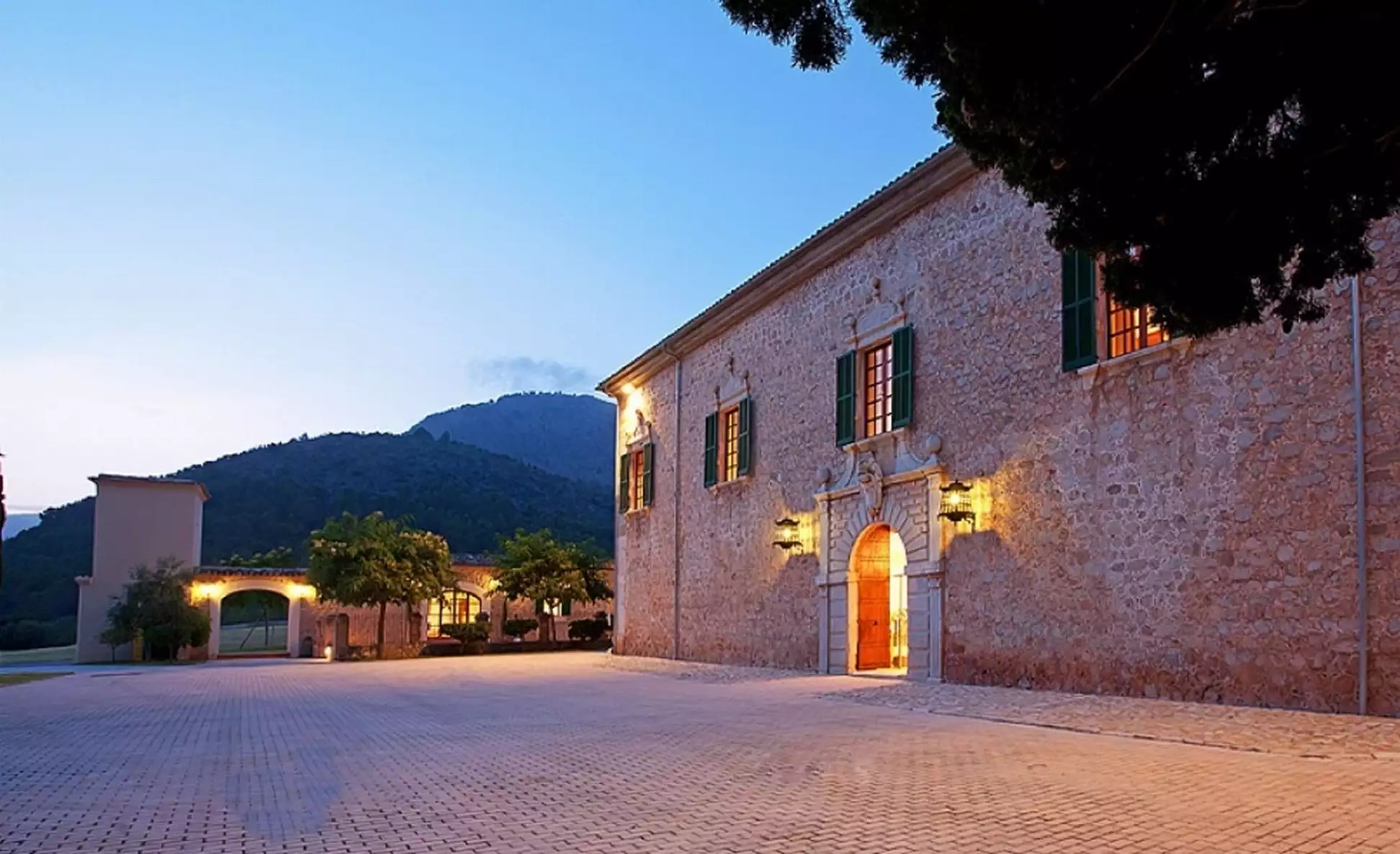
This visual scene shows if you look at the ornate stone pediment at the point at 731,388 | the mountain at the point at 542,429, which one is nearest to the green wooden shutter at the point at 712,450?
the ornate stone pediment at the point at 731,388

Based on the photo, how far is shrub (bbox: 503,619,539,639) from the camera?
95.6 feet

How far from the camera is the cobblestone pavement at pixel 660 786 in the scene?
4.25m

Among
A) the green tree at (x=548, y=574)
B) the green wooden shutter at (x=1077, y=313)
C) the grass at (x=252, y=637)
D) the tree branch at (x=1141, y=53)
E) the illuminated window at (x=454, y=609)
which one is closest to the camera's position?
the tree branch at (x=1141, y=53)

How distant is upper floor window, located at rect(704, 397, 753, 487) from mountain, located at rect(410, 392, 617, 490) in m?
104

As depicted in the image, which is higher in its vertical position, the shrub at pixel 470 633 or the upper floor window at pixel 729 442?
the upper floor window at pixel 729 442

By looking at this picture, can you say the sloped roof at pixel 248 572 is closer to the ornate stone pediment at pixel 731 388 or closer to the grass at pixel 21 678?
the grass at pixel 21 678

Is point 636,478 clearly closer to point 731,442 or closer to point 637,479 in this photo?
point 637,479

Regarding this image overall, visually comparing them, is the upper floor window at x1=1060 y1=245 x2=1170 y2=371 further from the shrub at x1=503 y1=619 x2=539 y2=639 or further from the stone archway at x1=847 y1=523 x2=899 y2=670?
the shrub at x1=503 y1=619 x2=539 y2=639

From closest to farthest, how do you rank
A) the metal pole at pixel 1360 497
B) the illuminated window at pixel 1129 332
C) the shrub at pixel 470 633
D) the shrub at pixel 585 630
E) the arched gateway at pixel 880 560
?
the metal pole at pixel 1360 497 → the illuminated window at pixel 1129 332 → the arched gateway at pixel 880 560 → the shrub at pixel 470 633 → the shrub at pixel 585 630

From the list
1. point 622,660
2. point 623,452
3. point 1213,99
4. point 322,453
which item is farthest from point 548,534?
point 322,453

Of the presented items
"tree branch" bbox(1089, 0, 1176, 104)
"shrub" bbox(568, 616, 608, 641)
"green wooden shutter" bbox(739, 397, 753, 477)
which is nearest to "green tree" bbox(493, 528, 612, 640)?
"shrub" bbox(568, 616, 608, 641)

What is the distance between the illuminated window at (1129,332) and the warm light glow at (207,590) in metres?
27.2

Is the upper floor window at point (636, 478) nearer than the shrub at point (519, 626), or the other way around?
the upper floor window at point (636, 478)

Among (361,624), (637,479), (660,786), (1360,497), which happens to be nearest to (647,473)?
(637,479)
